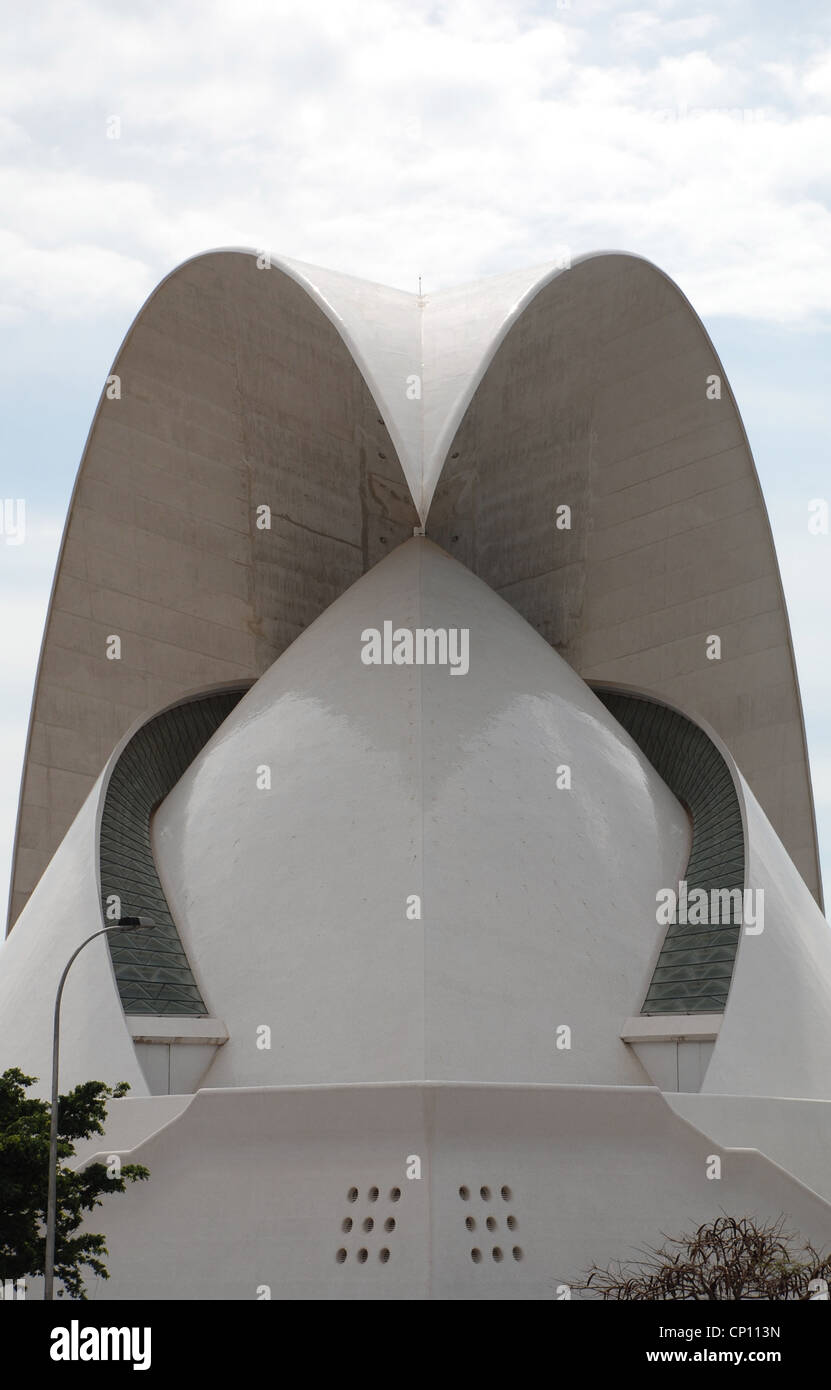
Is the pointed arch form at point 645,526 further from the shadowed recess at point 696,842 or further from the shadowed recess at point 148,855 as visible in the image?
the shadowed recess at point 148,855

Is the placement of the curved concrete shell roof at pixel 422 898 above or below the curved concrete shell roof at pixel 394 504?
below

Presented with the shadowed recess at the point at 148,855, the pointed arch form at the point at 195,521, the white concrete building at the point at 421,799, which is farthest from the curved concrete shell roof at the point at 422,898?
the pointed arch form at the point at 195,521

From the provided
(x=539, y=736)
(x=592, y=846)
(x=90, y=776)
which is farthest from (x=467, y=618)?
(x=90, y=776)

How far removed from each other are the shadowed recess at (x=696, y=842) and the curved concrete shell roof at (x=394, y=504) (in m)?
0.63

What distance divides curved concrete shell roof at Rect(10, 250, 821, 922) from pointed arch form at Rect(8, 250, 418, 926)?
0.11ft

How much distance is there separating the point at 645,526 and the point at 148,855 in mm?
9589

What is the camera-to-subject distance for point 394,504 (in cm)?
2433

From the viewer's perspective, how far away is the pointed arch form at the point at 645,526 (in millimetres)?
24516

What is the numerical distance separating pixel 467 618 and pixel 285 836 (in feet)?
13.8

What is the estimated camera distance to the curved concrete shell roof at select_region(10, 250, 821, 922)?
78.4 feet

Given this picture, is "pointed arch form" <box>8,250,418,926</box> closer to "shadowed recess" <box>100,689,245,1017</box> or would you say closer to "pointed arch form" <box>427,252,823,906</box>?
"shadowed recess" <box>100,689,245,1017</box>

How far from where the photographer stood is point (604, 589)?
26281mm

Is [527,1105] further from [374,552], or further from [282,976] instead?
[374,552]

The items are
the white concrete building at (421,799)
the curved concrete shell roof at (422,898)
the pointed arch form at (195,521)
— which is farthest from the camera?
the pointed arch form at (195,521)
